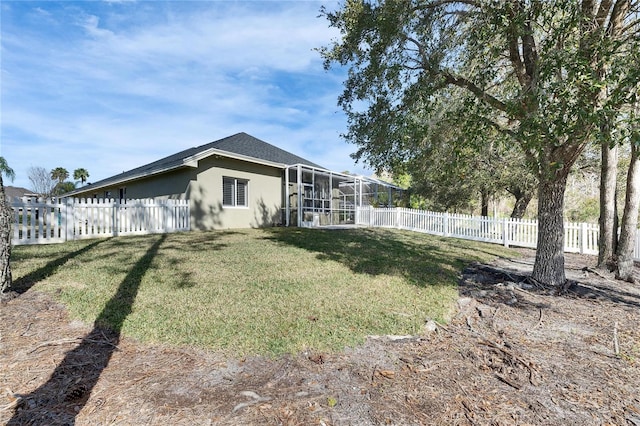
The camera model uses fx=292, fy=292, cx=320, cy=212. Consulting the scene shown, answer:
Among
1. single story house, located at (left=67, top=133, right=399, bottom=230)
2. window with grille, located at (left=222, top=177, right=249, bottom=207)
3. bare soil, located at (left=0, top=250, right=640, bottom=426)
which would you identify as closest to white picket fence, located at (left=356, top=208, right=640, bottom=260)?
single story house, located at (left=67, top=133, right=399, bottom=230)

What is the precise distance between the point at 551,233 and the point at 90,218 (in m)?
12.6

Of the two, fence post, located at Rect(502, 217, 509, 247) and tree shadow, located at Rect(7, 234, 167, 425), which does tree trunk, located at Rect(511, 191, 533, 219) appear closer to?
fence post, located at Rect(502, 217, 509, 247)

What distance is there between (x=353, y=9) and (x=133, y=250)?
25.8ft

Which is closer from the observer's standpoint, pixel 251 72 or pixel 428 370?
pixel 428 370

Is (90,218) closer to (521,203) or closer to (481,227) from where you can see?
(481,227)

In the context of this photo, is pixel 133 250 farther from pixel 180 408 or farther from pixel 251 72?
pixel 251 72

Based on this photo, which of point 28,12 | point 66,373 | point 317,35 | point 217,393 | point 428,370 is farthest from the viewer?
point 317,35

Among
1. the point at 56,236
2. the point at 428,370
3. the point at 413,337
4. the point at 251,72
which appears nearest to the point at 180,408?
the point at 428,370

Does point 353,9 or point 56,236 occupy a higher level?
point 353,9

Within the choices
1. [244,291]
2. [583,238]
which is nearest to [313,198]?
[583,238]

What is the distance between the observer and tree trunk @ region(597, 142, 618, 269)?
→ 6513mm

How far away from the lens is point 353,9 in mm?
6699

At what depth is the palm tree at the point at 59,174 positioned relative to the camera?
41.0m

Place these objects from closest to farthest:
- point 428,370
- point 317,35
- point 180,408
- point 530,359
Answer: point 180,408 → point 428,370 → point 530,359 → point 317,35
